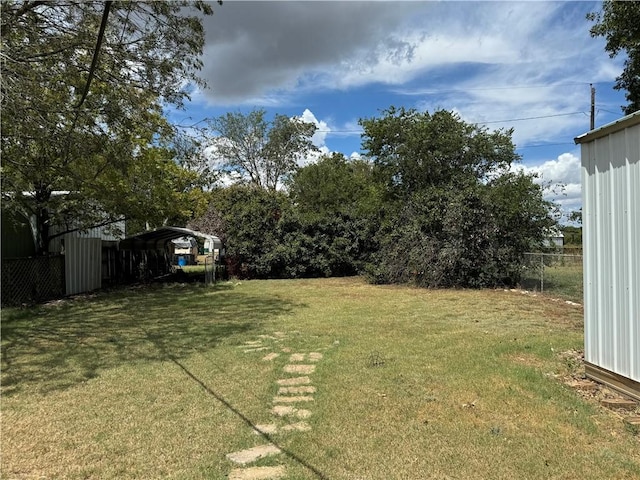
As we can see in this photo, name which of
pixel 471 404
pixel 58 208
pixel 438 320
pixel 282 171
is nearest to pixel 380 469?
pixel 471 404

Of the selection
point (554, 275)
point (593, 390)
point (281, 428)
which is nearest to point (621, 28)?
point (554, 275)

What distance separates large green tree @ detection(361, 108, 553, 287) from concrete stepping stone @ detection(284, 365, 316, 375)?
10.6 metres

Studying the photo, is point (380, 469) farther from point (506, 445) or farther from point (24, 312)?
point (24, 312)

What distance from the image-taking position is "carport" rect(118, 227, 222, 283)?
18.7 metres

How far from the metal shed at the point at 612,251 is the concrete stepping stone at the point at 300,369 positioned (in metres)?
3.08

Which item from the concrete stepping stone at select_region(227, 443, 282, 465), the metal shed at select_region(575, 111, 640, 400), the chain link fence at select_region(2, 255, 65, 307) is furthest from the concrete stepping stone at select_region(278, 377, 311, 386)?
the chain link fence at select_region(2, 255, 65, 307)

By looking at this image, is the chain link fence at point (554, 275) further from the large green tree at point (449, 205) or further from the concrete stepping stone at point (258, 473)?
the concrete stepping stone at point (258, 473)

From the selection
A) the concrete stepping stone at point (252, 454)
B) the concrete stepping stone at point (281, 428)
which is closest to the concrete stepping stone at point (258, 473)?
the concrete stepping stone at point (252, 454)

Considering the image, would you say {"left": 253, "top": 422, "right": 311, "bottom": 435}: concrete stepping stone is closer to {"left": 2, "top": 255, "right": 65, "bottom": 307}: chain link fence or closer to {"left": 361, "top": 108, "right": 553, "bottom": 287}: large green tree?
{"left": 2, "top": 255, "right": 65, "bottom": 307}: chain link fence

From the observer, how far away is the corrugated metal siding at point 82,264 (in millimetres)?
14594

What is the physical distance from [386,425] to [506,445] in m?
0.95

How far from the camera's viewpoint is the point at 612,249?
185 inches

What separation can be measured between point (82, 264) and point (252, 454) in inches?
550

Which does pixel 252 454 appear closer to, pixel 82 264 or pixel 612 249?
pixel 612 249
